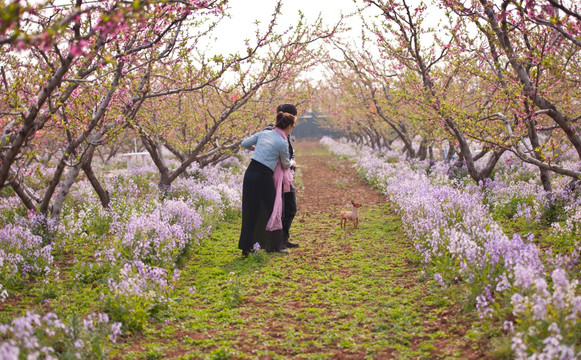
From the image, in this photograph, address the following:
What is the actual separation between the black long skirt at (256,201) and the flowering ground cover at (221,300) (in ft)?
1.41

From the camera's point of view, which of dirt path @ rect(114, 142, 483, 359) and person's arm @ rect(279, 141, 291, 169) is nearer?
dirt path @ rect(114, 142, 483, 359)

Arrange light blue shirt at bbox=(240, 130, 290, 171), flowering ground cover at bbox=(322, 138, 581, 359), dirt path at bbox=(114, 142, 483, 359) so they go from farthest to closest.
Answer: light blue shirt at bbox=(240, 130, 290, 171) < dirt path at bbox=(114, 142, 483, 359) < flowering ground cover at bbox=(322, 138, 581, 359)

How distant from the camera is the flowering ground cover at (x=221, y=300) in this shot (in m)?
4.37

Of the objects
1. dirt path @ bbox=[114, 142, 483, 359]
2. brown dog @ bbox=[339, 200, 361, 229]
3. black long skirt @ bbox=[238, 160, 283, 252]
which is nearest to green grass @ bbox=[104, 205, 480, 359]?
dirt path @ bbox=[114, 142, 483, 359]

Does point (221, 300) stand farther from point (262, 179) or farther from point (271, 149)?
point (271, 149)

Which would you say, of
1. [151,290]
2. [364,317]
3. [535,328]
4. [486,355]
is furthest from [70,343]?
[535,328]

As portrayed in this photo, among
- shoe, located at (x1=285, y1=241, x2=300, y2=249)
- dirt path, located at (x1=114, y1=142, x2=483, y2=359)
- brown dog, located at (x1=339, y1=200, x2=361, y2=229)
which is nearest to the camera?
dirt path, located at (x1=114, y1=142, x2=483, y2=359)

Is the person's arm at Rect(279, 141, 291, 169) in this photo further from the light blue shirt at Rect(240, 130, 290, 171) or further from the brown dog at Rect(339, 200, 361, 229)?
the brown dog at Rect(339, 200, 361, 229)

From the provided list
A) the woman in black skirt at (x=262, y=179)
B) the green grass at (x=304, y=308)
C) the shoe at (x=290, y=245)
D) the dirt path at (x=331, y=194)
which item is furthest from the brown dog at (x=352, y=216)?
the woman in black skirt at (x=262, y=179)

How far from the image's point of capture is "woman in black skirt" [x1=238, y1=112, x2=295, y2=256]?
25.7 ft

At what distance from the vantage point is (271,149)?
785 cm

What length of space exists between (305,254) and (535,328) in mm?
5008

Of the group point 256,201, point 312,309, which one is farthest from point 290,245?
point 312,309

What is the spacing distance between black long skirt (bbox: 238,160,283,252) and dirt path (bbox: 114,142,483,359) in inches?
15.9
